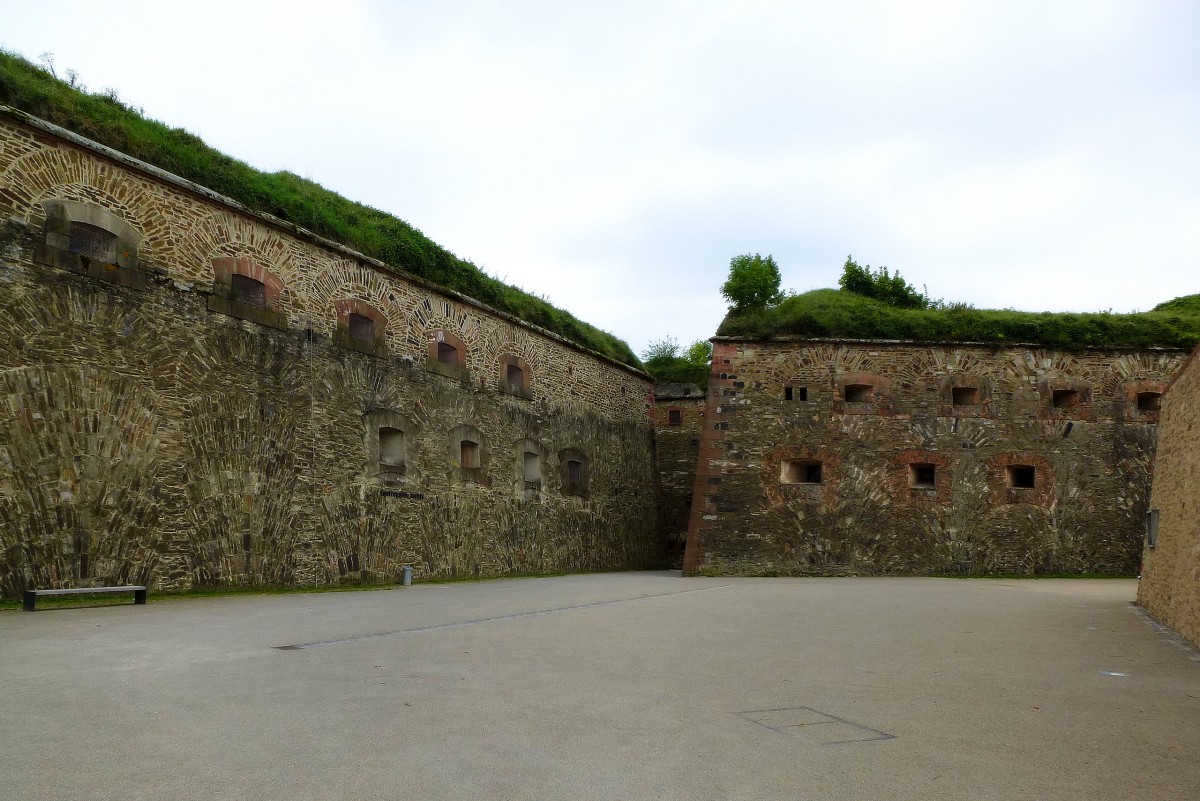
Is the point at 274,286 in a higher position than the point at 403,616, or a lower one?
higher

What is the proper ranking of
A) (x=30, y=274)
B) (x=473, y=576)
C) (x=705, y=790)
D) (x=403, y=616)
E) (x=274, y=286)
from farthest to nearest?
(x=473, y=576) < (x=274, y=286) < (x=30, y=274) < (x=403, y=616) < (x=705, y=790)

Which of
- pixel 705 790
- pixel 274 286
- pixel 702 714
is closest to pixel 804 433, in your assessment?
pixel 274 286

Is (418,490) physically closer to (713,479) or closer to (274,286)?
(274,286)

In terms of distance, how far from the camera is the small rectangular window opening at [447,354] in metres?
16.2

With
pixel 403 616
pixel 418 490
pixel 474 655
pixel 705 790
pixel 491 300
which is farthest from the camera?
pixel 491 300

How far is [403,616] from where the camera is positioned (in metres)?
8.62

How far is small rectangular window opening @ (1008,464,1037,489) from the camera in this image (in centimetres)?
1848

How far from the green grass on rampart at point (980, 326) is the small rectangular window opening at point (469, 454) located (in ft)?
20.9

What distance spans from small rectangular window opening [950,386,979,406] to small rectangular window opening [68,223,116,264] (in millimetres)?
16224

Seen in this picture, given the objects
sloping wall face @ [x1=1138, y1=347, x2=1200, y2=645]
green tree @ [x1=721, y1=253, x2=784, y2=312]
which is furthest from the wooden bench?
green tree @ [x1=721, y1=253, x2=784, y2=312]

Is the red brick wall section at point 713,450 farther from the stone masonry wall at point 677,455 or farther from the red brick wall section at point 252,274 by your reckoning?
the red brick wall section at point 252,274

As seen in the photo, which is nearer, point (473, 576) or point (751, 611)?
point (751, 611)

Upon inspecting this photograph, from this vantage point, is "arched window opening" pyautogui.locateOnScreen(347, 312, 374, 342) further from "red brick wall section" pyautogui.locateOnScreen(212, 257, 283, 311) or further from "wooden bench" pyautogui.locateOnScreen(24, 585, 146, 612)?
"wooden bench" pyautogui.locateOnScreen(24, 585, 146, 612)

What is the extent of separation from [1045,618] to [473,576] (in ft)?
32.8
